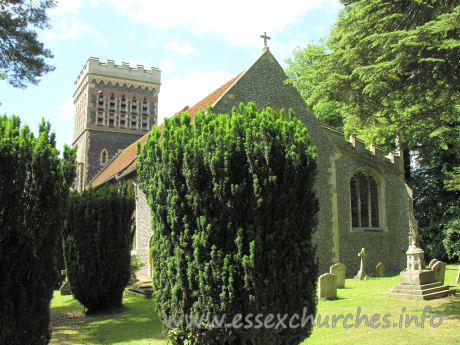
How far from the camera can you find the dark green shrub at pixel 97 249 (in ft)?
30.3

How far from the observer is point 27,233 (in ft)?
15.5

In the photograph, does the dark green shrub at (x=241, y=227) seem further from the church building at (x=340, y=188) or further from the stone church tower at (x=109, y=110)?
the stone church tower at (x=109, y=110)

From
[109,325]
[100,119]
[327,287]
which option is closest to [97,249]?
[109,325]

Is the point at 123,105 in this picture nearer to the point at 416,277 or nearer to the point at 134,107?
the point at 134,107

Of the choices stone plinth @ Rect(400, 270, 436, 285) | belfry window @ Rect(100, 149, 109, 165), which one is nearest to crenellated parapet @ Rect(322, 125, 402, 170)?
stone plinth @ Rect(400, 270, 436, 285)

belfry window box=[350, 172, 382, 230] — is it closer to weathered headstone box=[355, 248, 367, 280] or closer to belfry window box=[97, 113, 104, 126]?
weathered headstone box=[355, 248, 367, 280]

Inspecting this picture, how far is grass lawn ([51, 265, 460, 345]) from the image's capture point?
645 centimetres

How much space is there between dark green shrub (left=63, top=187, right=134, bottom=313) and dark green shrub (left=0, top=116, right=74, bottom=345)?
4.36 meters

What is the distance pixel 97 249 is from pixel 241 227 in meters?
6.00

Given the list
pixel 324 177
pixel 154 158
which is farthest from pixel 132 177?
pixel 154 158

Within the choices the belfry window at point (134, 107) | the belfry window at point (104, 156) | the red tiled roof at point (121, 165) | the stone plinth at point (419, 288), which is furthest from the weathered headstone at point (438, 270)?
the belfry window at point (134, 107)

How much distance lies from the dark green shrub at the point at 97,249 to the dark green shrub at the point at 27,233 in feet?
14.3

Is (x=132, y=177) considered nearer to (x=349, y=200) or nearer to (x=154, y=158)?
(x=349, y=200)

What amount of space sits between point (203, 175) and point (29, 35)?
8.19 m
